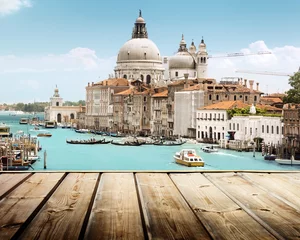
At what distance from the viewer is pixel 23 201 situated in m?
1.25

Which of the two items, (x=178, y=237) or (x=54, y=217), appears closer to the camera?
(x=178, y=237)

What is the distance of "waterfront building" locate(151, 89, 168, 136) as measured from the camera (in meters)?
31.6

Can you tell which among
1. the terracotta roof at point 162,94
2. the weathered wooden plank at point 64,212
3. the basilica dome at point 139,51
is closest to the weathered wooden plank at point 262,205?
the weathered wooden plank at point 64,212

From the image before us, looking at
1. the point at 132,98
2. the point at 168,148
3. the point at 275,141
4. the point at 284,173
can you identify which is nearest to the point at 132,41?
the point at 132,98

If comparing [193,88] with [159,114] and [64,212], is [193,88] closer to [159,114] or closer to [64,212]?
[159,114]

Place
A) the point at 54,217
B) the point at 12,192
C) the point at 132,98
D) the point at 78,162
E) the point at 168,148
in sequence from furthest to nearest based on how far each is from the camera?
1. the point at 132,98
2. the point at 168,148
3. the point at 78,162
4. the point at 12,192
5. the point at 54,217

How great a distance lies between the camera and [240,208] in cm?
120

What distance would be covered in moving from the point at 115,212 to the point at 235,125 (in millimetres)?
22729

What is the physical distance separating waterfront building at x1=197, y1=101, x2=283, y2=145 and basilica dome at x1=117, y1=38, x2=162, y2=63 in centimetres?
1643

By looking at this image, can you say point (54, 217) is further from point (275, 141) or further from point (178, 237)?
point (275, 141)

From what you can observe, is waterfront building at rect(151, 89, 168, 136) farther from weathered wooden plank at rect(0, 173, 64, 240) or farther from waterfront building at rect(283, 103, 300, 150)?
weathered wooden plank at rect(0, 173, 64, 240)

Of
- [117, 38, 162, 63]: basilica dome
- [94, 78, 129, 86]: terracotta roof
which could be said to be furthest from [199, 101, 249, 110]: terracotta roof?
[117, 38, 162, 63]: basilica dome

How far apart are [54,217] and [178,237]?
0.23m

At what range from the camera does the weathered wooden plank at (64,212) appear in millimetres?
1030
